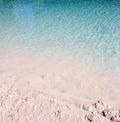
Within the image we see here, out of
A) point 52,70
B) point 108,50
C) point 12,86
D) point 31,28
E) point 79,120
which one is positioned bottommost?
point 79,120

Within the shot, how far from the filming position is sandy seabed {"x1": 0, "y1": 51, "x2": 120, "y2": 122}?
455 cm

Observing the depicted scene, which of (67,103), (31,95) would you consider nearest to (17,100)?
(31,95)

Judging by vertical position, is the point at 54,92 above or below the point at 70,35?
below

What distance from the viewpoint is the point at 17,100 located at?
5125 millimetres

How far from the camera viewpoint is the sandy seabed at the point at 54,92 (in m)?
4.55

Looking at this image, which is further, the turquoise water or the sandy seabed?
the turquoise water

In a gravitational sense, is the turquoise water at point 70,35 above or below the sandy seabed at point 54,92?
above

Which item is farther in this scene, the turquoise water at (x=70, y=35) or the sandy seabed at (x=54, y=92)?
the turquoise water at (x=70, y=35)

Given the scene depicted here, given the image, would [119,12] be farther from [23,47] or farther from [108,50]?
[23,47]

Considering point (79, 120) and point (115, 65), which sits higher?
point (115, 65)

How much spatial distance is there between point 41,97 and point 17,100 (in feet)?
2.18

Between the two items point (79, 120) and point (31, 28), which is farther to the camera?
point (31, 28)

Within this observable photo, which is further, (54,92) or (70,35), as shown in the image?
(70,35)

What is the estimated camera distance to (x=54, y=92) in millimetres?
5727
